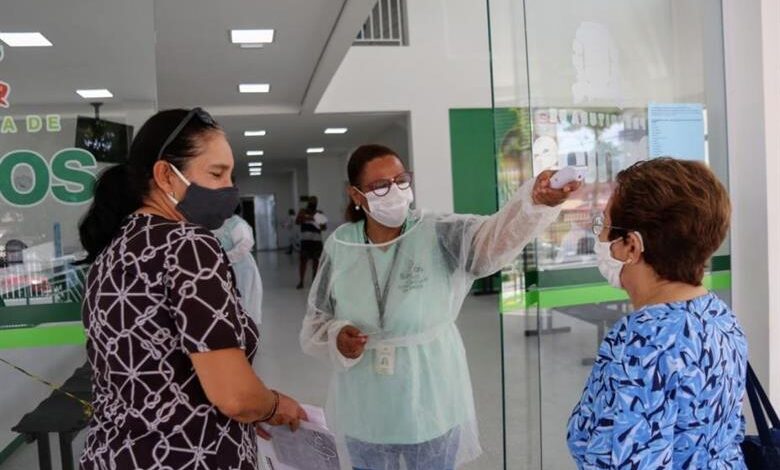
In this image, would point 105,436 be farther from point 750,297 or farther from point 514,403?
point 750,297

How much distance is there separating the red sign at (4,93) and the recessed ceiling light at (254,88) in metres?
4.23

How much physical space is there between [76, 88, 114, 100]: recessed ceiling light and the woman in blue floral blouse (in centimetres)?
248

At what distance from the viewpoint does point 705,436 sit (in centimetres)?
106

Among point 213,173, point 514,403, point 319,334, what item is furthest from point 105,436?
point 514,403

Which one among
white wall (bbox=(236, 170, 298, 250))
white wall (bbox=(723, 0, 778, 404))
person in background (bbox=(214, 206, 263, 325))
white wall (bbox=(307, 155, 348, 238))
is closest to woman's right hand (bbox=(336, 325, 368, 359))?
white wall (bbox=(723, 0, 778, 404))

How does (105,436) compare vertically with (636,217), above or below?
below

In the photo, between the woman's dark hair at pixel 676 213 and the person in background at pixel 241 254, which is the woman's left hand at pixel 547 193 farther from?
the person in background at pixel 241 254

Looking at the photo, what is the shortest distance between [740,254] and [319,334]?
166 cm

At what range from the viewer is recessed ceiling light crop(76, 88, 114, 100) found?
284cm

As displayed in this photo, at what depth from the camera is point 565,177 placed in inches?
56.1

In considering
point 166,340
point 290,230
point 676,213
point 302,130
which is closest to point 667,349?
point 676,213

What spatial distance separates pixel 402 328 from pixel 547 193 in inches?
22.1

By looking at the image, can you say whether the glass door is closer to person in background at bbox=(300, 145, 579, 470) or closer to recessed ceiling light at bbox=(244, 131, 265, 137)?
person in background at bbox=(300, 145, 579, 470)

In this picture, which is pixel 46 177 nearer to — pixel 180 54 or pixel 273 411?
pixel 273 411
